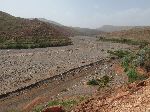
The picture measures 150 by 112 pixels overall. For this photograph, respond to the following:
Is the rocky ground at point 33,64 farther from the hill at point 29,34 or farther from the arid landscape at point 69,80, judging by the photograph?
the hill at point 29,34

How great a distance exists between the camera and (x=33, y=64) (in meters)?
45.0

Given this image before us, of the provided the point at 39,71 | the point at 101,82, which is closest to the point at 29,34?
the point at 39,71

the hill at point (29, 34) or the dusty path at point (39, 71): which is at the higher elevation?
the hill at point (29, 34)

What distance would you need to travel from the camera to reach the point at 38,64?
45.1 meters

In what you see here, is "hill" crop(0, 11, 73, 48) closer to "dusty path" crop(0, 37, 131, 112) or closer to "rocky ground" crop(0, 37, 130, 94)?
"rocky ground" crop(0, 37, 130, 94)

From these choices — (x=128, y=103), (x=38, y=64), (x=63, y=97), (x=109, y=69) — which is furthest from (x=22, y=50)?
(x=128, y=103)

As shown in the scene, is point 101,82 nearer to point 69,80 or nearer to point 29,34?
point 69,80

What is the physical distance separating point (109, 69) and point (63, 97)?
45.3 feet

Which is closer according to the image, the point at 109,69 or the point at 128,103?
the point at 128,103

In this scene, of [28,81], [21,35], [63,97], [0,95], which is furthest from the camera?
[21,35]

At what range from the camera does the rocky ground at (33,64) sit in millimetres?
36062

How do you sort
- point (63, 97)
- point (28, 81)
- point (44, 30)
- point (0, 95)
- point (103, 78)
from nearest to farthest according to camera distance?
point (63, 97) → point (0, 95) → point (103, 78) → point (28, 81) → point (44, 30)

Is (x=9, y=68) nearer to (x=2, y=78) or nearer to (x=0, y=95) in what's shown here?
(x=2, y=78)

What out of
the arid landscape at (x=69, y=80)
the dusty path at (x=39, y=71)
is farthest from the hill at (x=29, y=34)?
the dusty path at (x=39, y=71)
